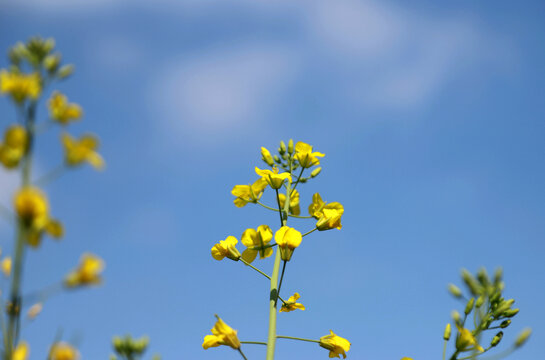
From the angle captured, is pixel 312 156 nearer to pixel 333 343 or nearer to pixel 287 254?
pixel 287 254

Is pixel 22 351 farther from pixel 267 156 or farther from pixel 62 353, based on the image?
pixel 267 156

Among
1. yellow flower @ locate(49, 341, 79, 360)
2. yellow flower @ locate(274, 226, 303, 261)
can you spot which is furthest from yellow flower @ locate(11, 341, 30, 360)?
yellow flower @ locate(274, 226, 303, 261)

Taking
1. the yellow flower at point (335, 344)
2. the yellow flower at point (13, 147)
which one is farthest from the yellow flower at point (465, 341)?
the yellow flower at point (13, 147)

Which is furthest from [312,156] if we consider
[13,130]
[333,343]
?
[13,130]

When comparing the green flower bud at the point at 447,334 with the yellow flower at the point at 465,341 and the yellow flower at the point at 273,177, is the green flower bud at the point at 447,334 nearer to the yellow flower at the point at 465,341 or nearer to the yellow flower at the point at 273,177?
the yellow flower at the point at 465,341

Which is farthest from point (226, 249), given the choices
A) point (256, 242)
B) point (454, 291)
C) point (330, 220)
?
point (454, 291)

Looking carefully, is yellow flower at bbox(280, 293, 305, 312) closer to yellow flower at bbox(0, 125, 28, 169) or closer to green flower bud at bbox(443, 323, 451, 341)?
green flower bud at bbox(443, 323, 451, 341)
